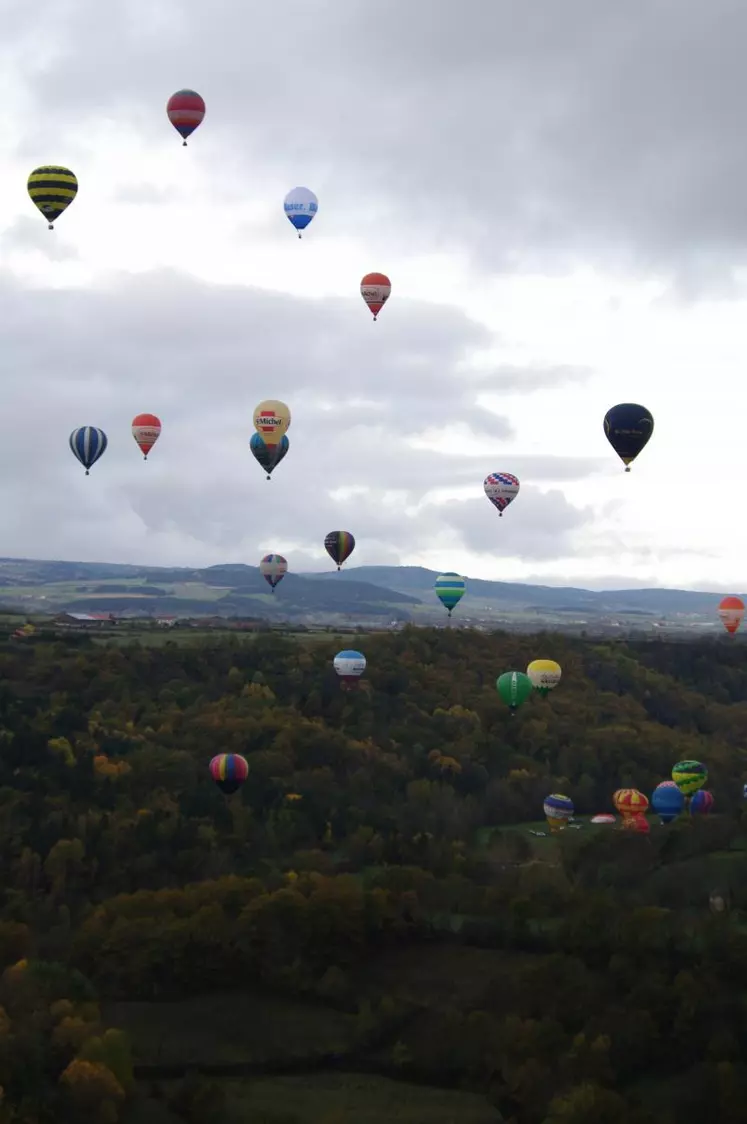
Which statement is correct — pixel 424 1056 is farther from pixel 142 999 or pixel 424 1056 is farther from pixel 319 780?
pixel 319 780

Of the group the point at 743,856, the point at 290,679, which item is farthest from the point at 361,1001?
the point at 290,679

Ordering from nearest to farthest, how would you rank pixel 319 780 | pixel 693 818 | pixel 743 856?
pixel 743 856 → pixel 693 818 → pixel 319 780

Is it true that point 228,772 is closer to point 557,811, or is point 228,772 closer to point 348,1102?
point 557,811

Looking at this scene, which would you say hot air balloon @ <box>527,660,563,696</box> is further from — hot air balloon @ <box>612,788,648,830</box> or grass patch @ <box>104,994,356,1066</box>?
grass patch @ <box>104,994,356,1066</box>

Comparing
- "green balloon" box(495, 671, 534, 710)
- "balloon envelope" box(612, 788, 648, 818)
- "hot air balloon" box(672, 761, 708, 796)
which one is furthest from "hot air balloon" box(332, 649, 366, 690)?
"hot air balloon" box(672, 761, 708, 796)

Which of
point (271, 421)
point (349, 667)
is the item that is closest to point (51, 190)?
point (271, 421)
